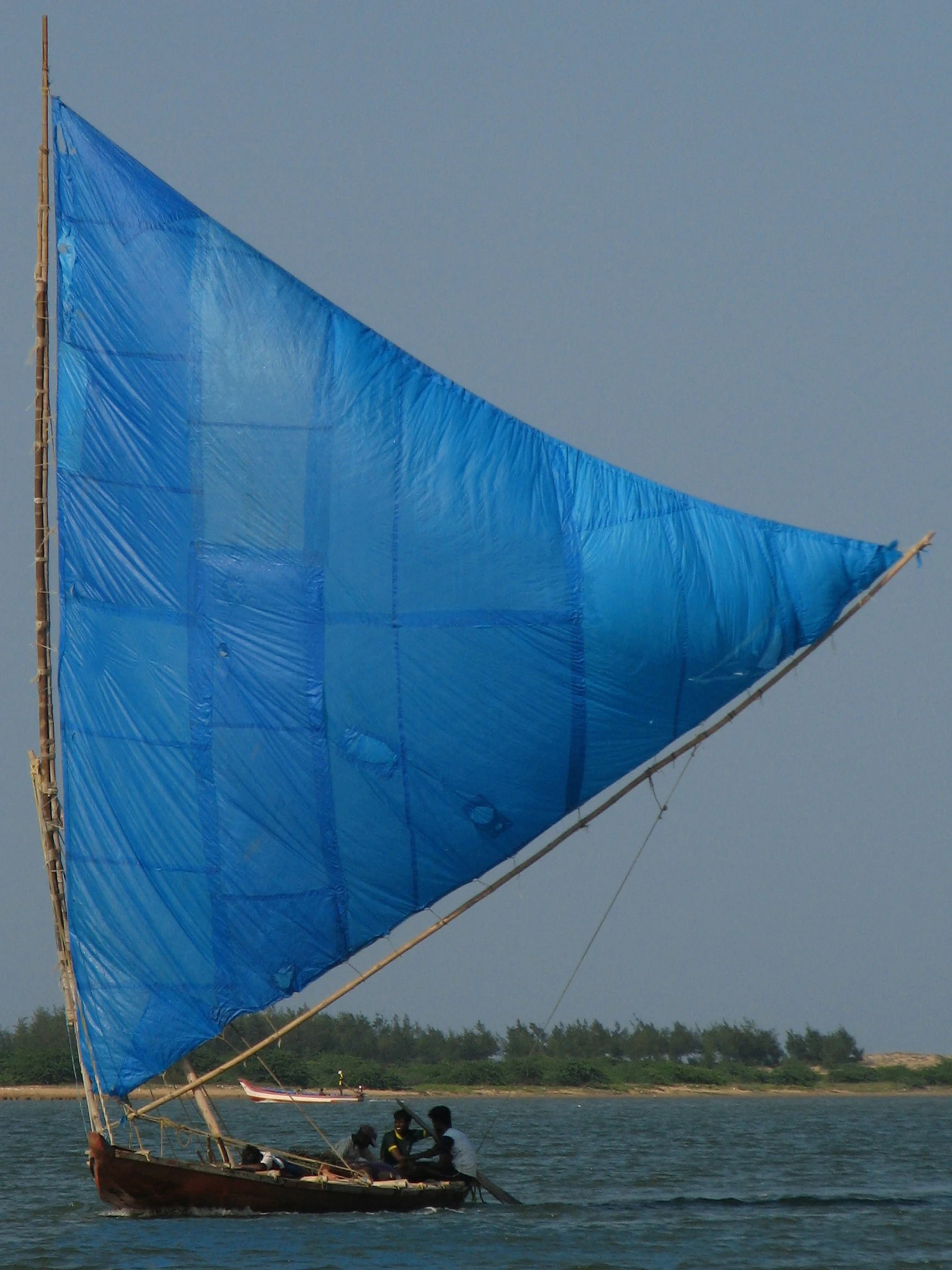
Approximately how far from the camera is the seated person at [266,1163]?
2419 centimetres

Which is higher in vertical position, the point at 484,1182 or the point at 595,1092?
the point at 595,1092

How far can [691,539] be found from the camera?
2448 cm

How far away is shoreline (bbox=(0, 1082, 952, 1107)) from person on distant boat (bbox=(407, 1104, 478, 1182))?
134ft

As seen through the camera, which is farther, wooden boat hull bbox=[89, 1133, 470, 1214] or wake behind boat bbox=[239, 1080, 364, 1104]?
wake behind boat bbox=[239, 1080, 364, 1104]

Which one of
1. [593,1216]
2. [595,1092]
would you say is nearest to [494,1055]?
[595,1092]

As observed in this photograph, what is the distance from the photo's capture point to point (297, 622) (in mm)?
24172

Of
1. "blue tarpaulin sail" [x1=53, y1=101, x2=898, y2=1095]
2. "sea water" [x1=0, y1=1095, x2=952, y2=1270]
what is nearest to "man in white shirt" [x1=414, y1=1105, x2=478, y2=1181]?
"sea water" [x1=0, y1=1095, x2=952, y2=1270]

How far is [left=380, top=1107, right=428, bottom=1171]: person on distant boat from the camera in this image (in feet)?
80.9

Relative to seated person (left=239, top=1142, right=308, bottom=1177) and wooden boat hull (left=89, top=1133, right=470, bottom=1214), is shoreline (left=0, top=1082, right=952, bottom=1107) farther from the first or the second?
wooden boat hull (left=89, top=1133, right=470, bottom=1214)

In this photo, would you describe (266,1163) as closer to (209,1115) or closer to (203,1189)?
(203,1189)

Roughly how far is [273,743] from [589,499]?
5.29 metres

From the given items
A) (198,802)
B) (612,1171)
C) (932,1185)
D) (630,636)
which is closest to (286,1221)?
(198,802)

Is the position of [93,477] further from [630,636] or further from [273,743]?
[630,636]

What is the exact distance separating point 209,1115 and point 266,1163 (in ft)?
4.30
